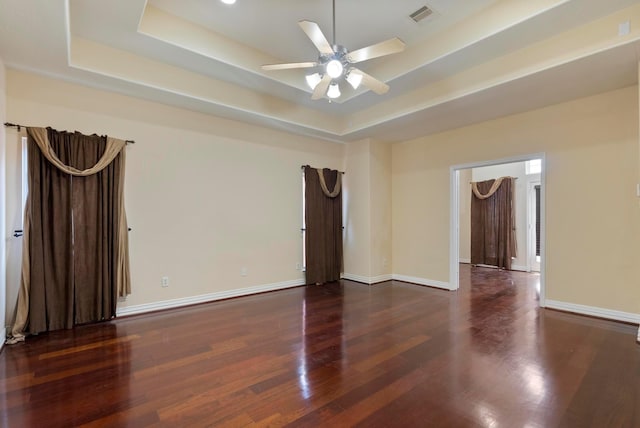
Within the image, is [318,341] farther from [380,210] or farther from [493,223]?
[493,223]

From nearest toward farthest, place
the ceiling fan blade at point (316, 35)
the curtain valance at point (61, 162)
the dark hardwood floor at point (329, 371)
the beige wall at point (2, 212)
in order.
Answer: the dark hardwood floor at point (329, 371)
the ceiling fan blade at point (316, 35)
the beige wall at point (2, 212)
the curtain valance at point (61, 162)

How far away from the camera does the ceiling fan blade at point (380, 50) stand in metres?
2.51

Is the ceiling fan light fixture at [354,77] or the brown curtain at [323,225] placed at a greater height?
the ceiling fan light fixture at [354,77]

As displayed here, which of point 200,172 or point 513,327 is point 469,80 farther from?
point 200,172

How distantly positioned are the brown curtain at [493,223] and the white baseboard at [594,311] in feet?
11.5

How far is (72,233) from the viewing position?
3.43 m

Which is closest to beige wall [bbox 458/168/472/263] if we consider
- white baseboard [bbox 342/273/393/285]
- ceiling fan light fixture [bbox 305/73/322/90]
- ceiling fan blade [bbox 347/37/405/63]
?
white baseboard [bbox 342/273/393/285]

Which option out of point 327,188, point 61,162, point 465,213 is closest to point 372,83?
point 327,188

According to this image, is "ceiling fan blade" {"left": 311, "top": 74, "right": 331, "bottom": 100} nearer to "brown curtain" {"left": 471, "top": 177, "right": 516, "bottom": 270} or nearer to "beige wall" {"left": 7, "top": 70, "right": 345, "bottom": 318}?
"beige wall" {"left": 7, "top": 70, "right": 345, "bottom": 318}

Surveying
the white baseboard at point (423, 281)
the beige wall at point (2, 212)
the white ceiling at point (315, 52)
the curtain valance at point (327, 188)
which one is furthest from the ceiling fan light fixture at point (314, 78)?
the white baseboard at point (423, 281)

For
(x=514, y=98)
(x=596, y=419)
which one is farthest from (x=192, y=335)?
(x=514, y=98)

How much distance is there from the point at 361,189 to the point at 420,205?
1.16 metres

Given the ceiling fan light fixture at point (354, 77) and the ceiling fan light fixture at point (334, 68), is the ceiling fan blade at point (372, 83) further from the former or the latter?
the ceiling fan light fixture at point (334, 68)

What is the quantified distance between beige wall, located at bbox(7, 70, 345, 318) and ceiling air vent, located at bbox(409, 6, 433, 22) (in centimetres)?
279
